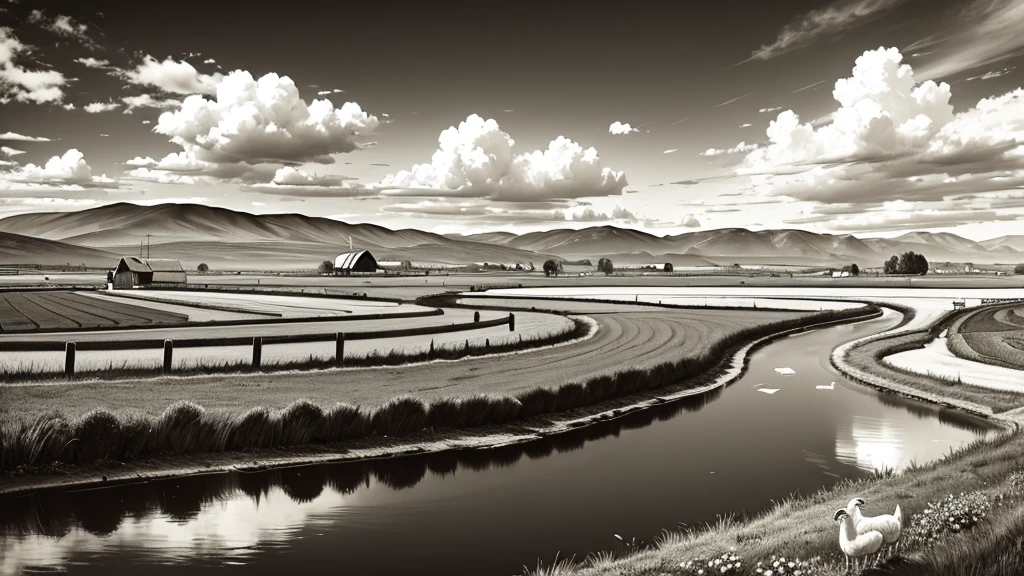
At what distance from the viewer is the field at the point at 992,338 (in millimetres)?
35997

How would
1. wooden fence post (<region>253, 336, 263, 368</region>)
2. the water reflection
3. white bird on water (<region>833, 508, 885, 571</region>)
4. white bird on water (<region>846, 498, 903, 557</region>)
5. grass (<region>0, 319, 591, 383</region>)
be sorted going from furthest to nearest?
wooden fence post (<region>253, 336, 263, 368</region>)
grass (<region>0, 319, 591, 383</region>)
the water reflection
white bird on water (<region>846, 498, 903, 557</region>)
white bird on water (<region>833, 508, 885, 571</region>)

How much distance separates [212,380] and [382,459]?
9.70m

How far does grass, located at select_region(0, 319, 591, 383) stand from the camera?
79.9ft

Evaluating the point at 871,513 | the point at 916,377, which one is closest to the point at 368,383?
the point at 871,513

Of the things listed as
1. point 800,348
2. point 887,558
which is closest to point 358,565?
point 887,558

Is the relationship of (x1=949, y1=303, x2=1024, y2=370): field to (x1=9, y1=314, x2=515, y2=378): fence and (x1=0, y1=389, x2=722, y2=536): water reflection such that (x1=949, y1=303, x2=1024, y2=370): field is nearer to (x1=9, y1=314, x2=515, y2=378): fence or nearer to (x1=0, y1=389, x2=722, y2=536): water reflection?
(x1=0, y1=389, x2=722, y2=536): water reflection

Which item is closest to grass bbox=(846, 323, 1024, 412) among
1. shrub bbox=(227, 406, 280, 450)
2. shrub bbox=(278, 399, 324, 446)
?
shrub bbox=(278, 399, 324, 446)

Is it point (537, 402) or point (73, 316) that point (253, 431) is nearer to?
point (537, 402)

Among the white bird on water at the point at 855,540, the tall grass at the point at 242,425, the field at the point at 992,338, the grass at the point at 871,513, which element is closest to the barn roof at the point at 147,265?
the tall grass at the point at 242,425

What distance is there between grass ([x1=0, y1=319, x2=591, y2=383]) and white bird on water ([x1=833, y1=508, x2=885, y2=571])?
23.0 m

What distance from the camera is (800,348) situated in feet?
155

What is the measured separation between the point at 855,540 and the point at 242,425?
1534 cm

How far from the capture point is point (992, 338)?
1687 inches

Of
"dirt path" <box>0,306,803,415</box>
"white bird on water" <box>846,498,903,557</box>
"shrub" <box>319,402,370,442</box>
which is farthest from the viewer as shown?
"dirt path" <box>0,306,803,415</box>
